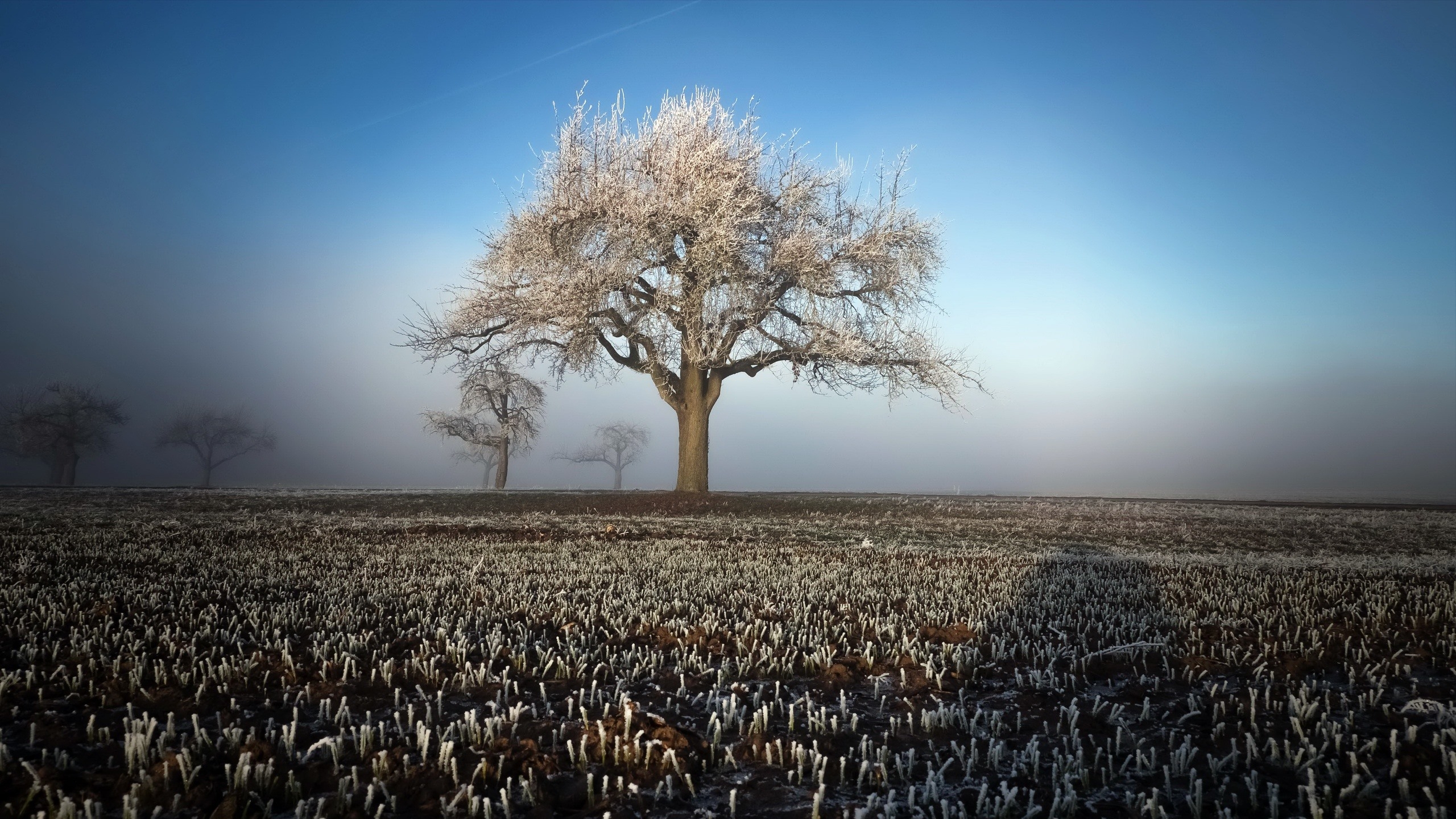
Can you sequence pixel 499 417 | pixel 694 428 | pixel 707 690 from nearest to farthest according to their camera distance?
pixel 707 690
pixel 694 428
pixel 499 417

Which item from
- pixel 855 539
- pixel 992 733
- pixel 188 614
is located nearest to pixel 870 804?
pixel 992 733

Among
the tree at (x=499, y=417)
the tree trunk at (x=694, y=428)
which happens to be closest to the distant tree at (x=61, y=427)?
the tree at (x=499, y=417)

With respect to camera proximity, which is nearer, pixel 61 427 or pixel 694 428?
pixel 694 428

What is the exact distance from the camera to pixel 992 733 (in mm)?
2895

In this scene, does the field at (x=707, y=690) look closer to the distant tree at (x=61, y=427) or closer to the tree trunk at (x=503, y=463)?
the tree trunk at (x=503, y=463)

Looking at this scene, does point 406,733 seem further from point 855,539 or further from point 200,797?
point 855,539

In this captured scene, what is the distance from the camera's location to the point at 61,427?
191 ft

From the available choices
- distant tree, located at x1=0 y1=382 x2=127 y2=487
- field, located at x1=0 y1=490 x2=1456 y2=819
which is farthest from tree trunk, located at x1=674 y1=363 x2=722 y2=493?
distant tree, located at x1=0 y1=382 x2=127 y2=487

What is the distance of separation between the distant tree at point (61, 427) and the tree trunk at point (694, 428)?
2463 inches

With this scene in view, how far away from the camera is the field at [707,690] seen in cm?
227

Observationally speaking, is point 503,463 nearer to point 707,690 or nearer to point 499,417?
point 499,417

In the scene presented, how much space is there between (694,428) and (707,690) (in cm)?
2000

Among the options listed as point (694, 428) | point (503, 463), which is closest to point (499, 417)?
point (503, 463)

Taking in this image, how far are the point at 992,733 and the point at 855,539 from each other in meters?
10.0
